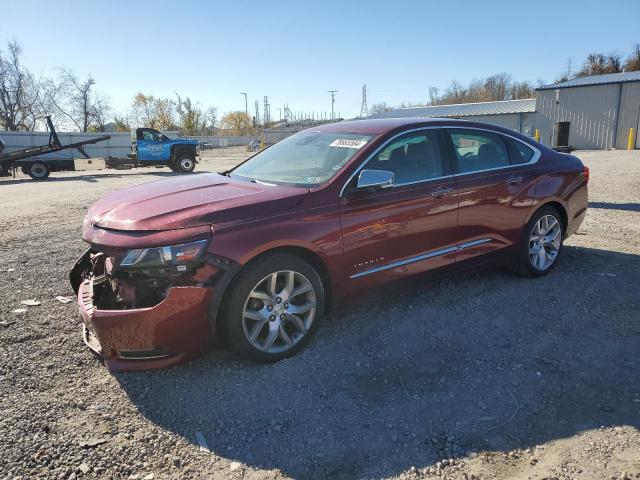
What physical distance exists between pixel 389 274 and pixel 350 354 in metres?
0.74

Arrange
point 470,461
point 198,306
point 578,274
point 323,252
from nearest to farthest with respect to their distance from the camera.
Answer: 1. point 470,461
2. point 198,306
3. point 323,252
4. point 578,274

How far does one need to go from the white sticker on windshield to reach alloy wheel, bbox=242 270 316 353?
1.27 meters

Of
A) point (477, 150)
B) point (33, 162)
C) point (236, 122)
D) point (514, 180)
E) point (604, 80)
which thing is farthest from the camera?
point (236, 122)

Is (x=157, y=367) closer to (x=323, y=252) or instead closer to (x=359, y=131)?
(x=323, y=252)

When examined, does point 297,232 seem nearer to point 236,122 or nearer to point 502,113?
point 502,113

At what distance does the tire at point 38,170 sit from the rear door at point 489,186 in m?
20.6

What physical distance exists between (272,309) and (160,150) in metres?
20.9

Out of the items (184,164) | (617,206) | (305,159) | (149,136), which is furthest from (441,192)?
(149,136)

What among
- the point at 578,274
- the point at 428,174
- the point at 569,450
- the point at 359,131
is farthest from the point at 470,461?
the point at 578,274

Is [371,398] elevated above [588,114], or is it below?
below

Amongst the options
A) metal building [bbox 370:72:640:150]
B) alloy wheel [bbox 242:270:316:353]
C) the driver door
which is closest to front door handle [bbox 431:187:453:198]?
alloy wheel [bbox 242:270:316:353]

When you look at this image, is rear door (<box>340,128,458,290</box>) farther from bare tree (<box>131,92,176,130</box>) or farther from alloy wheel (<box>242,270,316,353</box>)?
bare tree (<box>131,92,176,130</box>)

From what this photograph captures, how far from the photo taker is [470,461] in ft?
7.98

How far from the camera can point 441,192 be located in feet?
13.5
